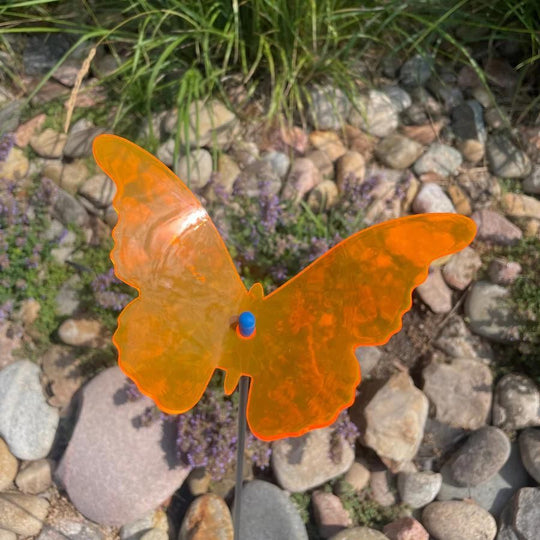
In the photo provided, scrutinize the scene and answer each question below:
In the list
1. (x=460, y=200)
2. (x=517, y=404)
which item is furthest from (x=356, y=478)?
(x=460, y=200)

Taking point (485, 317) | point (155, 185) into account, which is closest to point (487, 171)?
point (485, 317)

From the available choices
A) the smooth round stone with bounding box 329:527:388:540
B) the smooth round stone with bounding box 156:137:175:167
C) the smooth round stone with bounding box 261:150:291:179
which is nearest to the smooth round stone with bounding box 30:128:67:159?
the smooth round stone with bounding box 156:137:175:167

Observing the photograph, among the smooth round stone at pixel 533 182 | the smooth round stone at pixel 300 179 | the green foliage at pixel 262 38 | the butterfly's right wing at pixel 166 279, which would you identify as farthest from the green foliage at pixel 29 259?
the smooth round stone at pixel 533 182

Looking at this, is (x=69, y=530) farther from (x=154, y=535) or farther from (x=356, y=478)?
(x=356, y=478)

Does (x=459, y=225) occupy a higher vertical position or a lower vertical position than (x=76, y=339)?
higher

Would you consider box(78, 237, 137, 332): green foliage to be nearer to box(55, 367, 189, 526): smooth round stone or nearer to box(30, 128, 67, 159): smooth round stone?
box(55, 367, 189, 526): smooth round stone

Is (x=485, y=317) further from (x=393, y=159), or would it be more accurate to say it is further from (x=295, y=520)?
(x=295, y=520)

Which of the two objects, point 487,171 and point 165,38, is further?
point 487,171

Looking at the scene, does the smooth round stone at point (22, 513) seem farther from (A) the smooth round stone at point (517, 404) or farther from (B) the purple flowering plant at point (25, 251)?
(A) the smooth round stone at point (517, 404)
